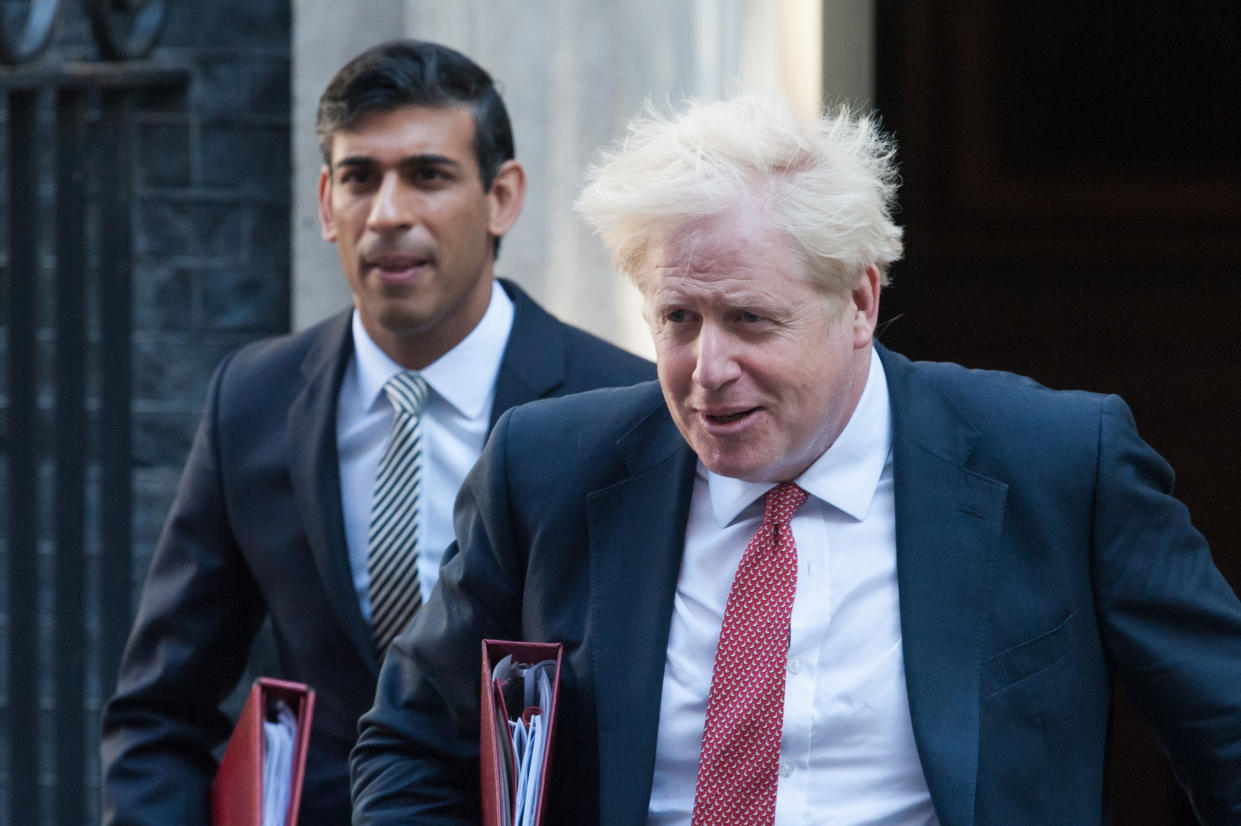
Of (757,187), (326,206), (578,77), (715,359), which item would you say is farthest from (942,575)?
(578,77)

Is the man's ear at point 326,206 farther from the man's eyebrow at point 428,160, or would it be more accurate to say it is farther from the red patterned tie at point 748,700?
the red patterned tie at point 748,700

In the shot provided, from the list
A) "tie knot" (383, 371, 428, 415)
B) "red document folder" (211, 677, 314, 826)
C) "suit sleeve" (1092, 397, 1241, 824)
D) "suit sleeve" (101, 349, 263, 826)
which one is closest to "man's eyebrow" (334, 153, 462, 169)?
"tie knot" (383, 371, 428, 415)

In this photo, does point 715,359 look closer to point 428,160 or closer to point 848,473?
point 848,473

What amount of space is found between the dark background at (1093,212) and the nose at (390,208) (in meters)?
1.17

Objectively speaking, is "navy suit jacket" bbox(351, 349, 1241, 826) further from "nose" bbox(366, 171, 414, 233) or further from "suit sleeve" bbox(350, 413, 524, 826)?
"nose" bbox(366, 171, 414, 233)

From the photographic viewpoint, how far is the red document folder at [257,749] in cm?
250

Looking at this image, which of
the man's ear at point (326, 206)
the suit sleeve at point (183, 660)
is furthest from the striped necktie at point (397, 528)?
the man's ear at point (326, 206)

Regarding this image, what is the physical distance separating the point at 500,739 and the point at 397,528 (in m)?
0.89

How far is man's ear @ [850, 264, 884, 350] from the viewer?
2338 mm

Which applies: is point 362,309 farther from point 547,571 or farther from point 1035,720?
point 1035,720

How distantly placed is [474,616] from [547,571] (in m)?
0.12

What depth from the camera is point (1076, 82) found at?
3.76m

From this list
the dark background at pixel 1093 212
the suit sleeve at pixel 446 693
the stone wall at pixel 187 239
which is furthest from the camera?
the stone wall at pixel 187 239

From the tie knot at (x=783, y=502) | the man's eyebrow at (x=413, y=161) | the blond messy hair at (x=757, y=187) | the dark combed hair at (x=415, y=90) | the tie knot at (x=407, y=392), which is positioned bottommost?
the tie knot at (x=783, y=502)
